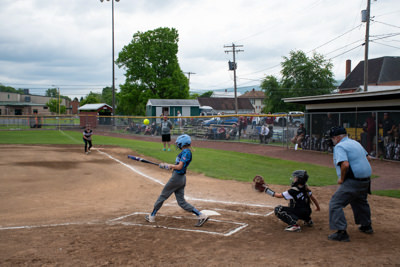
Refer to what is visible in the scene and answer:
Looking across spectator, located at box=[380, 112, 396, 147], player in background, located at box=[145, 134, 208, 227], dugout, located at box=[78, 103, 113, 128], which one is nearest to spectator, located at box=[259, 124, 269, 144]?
spectator, located at box=[380, 112, 396, 147]

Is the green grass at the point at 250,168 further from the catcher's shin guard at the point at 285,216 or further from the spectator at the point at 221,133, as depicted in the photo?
the spectator at the point at 221,133

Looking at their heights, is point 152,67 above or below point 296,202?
above

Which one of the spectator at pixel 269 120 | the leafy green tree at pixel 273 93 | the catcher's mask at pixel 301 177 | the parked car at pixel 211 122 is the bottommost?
the catcher's mask at pixel 301 177

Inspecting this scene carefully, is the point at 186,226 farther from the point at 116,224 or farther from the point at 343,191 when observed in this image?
the point at 343,191

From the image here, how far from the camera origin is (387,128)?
15977 mm

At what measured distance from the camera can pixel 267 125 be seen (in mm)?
23906

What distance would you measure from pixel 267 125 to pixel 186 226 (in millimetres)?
18230

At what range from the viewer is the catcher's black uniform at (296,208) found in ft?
20.0

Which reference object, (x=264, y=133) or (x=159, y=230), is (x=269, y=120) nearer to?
(x=264, y=133)

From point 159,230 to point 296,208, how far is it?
262 centimetres

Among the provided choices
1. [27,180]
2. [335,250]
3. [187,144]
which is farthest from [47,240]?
[27,180]

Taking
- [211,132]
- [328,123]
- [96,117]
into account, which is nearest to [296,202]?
[328,123]

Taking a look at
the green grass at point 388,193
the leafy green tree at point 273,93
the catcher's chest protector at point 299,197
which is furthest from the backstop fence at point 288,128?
the leafy green tree at point 273,93

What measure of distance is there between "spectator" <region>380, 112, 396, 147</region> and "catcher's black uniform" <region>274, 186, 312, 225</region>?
11.9m
